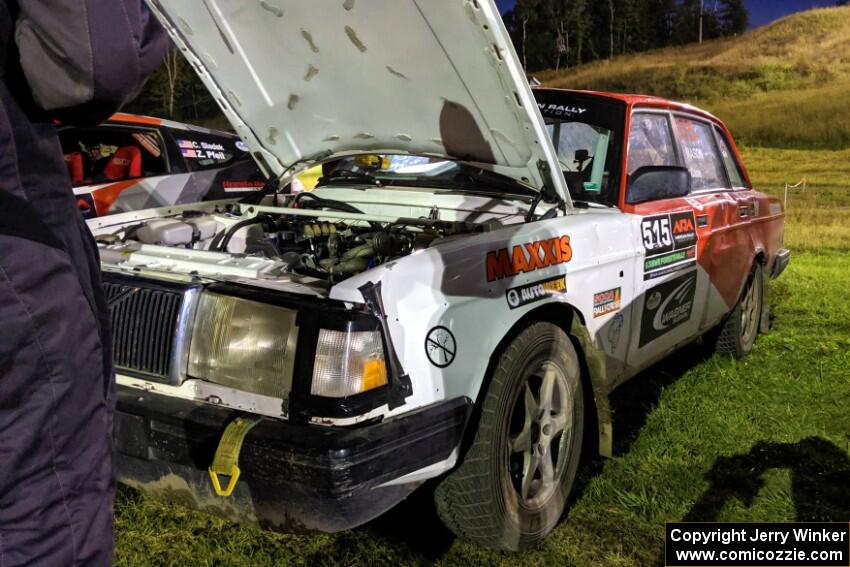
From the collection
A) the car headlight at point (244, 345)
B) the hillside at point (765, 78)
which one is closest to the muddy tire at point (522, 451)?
the car headlight at point (244, 345)

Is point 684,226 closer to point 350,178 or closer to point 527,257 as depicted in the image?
point 527,257

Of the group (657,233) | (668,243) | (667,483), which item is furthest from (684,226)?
(667,483)

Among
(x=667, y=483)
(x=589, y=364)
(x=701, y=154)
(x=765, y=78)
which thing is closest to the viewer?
(x=589, y=364)

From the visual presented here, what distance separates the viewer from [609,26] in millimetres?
37125

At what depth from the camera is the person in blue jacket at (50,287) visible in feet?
3.93

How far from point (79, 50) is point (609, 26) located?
39.7 metres

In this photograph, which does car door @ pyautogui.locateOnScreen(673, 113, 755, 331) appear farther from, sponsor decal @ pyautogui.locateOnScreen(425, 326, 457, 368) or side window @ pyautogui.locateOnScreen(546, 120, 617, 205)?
sponsor decal @ pyautogui.locateOnScreen(425, 326, 457, 368)

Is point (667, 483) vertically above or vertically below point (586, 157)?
below

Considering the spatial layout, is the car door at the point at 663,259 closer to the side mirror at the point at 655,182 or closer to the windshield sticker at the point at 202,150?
the side mirror at the point at 655,182

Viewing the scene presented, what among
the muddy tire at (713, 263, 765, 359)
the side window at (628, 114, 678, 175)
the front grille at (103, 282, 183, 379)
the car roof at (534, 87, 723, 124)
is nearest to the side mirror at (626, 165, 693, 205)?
the side window at (628, 114, 678, 175)

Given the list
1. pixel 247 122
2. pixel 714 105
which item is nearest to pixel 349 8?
pixel 247 122

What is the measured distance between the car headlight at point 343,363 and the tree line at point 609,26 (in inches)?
1219

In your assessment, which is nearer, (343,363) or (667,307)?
(343,363)

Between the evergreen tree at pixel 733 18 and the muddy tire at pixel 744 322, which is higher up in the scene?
the evergreen tree at pixel 733 18
